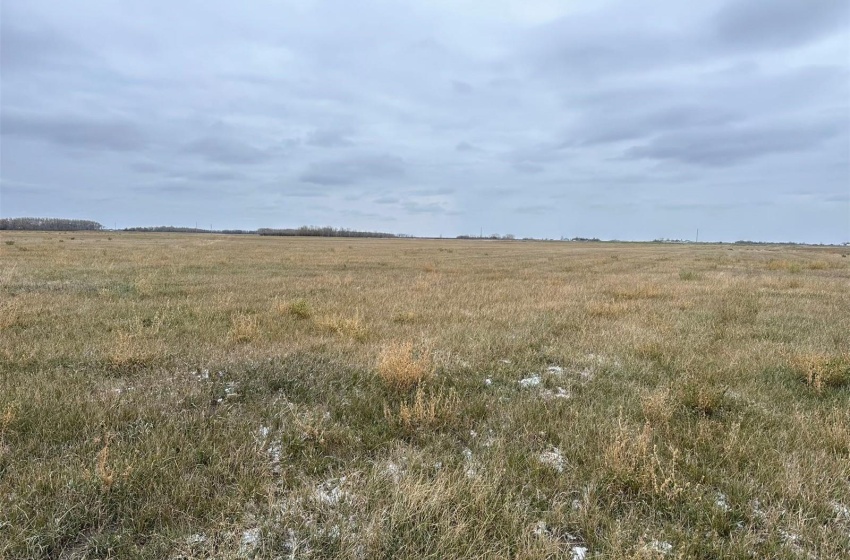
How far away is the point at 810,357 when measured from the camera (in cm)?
669

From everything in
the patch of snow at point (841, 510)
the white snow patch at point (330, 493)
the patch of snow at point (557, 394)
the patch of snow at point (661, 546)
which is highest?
the patch of snow at point (557, 394)

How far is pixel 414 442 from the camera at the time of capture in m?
4.48

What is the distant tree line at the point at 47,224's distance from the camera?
130750 millimetres

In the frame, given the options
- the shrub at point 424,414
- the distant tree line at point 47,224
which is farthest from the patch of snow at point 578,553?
the distant tree line at point 47,224

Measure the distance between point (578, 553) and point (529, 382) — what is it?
3.25 m

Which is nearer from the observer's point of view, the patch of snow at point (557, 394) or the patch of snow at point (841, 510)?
the patch of snow at point (841, 510)

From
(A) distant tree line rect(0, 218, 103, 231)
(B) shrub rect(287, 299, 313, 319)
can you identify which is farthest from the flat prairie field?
(A) distant tree line rect(0, 218, 103, 231)

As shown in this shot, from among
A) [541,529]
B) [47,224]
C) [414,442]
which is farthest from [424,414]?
[47,224]

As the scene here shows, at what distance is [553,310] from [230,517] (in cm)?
982

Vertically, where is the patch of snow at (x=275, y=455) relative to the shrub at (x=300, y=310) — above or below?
below

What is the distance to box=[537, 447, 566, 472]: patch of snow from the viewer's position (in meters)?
4.03

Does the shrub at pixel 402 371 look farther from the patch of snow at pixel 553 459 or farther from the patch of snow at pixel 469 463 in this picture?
the patch of snow at pixel 553 459

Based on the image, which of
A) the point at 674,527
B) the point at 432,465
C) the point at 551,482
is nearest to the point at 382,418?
the point at 432,465

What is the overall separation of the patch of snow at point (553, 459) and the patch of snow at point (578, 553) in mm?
906
